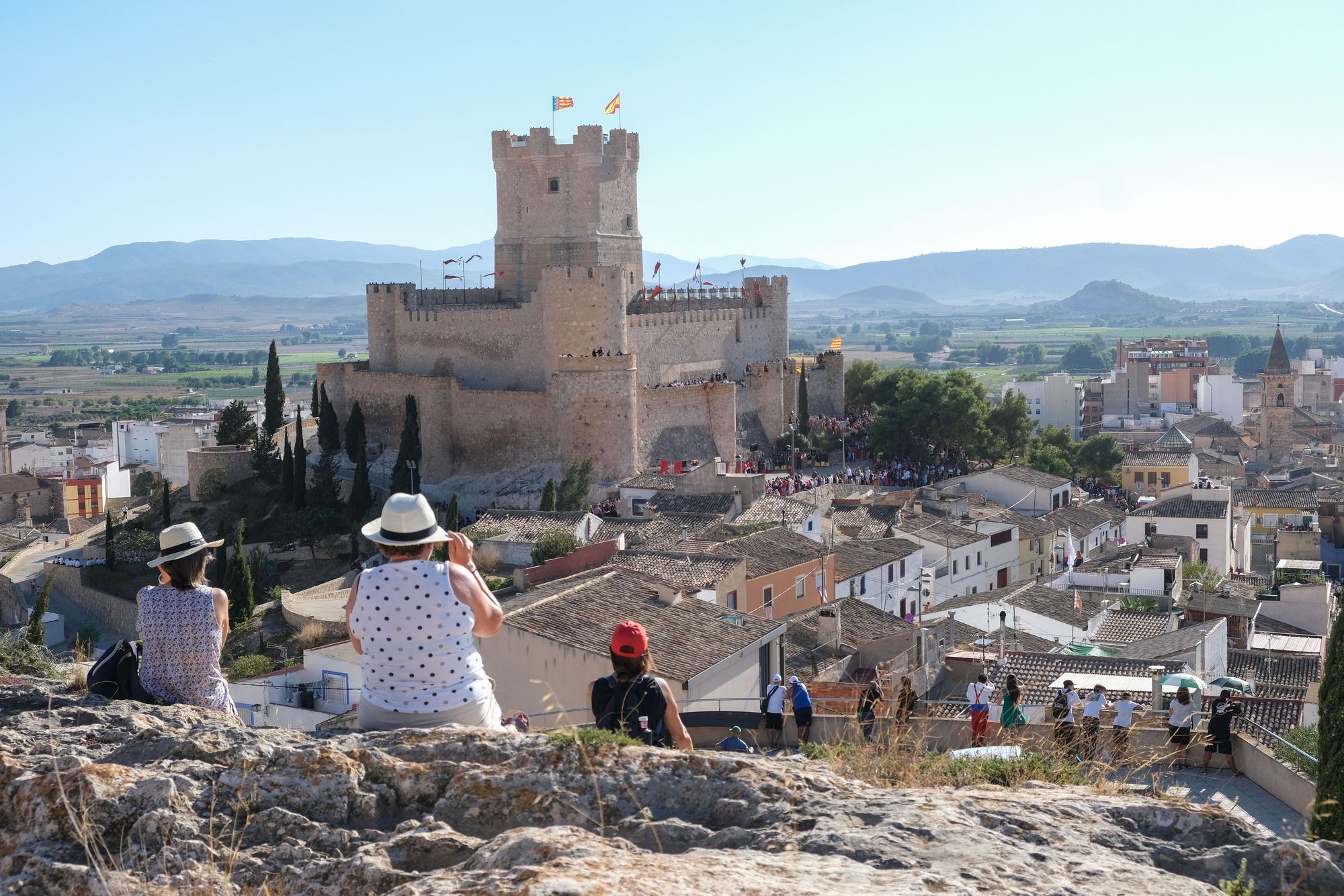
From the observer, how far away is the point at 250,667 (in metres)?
22.9

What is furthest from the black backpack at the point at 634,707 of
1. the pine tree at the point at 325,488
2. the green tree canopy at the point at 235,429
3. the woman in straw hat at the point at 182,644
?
the green tree canopy at the point at 235,429

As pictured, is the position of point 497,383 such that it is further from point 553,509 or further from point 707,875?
point 707,875

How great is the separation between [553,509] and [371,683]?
27872 mm

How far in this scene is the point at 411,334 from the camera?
4288 cm

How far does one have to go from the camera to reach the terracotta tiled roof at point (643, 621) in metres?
14.1

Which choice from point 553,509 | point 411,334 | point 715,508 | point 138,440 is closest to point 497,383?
point 411,334

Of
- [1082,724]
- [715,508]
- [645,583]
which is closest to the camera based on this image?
[1082,724]

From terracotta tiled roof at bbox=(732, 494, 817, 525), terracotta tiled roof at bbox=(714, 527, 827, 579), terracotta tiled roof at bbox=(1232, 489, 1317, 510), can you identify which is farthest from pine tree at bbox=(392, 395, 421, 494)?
terracotta tiled roof at bbox=(1232, 489, 1317, 510)

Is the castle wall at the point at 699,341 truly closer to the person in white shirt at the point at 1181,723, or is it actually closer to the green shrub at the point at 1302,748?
the green shrub at the point at 1302,748

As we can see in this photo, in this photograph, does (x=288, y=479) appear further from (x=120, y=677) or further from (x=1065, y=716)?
(x=120, y=677)

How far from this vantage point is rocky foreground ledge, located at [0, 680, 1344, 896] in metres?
3.94

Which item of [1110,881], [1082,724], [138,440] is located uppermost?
[1110,881]

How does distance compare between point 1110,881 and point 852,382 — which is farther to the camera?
point 852,382

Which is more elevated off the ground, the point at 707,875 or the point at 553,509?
the point at 707,875
